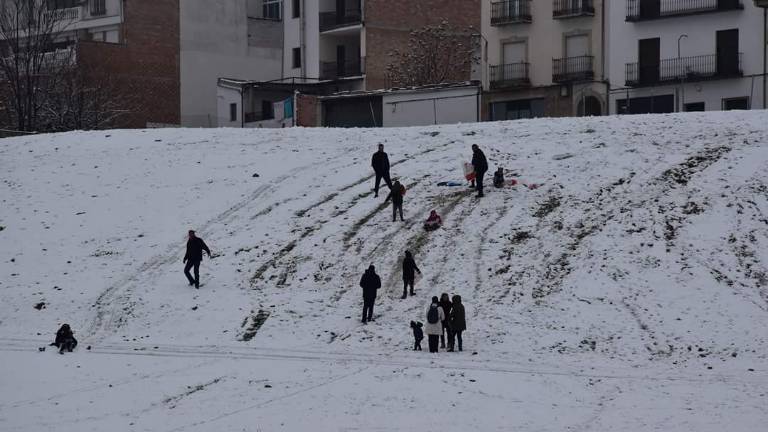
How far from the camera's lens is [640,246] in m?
33.4

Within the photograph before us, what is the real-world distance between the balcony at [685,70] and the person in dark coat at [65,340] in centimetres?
3488

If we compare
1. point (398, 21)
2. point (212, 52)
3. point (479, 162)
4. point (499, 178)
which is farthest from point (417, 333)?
point (212, 52)

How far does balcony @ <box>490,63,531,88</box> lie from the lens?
61156 millimetres

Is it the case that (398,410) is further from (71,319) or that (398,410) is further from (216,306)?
(71,319)

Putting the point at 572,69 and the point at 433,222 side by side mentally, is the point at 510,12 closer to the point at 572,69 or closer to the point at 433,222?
the point at 572,69

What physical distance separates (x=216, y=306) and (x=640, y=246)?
11414mm

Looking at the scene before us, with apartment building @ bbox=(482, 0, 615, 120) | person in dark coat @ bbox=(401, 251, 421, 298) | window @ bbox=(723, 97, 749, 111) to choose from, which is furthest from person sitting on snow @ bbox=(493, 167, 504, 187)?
apartment building @ bbox=(482, 0, 615, 120)

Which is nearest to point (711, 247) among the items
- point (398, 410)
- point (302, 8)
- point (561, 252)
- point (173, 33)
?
point (561, 252)

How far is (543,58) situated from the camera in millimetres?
61156

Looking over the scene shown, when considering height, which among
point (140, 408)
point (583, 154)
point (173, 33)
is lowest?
point (140, 408)

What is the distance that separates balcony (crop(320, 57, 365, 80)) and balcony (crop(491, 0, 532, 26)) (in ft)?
33.9

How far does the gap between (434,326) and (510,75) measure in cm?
3509

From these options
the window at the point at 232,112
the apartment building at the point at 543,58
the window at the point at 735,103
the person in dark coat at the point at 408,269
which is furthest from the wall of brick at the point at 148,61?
the person in dark coat at the point at 408,269

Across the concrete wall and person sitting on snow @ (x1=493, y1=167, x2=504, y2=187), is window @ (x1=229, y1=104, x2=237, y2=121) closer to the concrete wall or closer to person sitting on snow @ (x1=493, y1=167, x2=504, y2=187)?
the concrete wall
